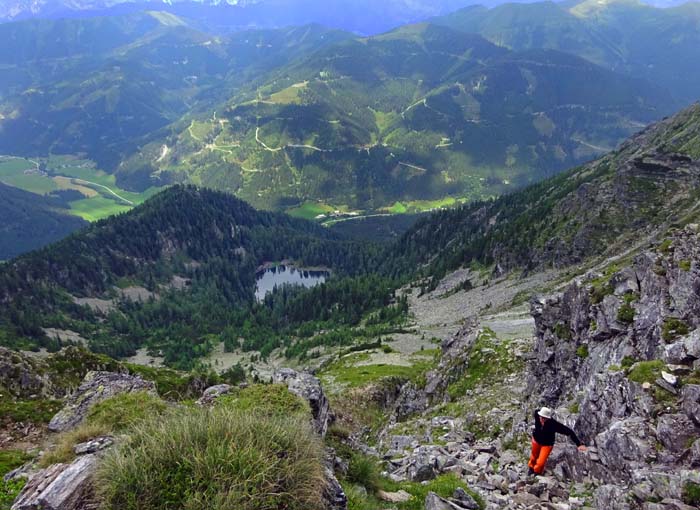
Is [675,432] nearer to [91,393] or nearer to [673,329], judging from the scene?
[673,329]

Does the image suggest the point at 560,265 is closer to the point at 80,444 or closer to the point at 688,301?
the point at 688,301

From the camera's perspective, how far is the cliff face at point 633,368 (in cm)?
1728

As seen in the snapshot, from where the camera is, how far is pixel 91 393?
2683 centimetres

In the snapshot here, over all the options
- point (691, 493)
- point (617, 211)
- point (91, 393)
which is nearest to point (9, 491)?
point (91, 393)

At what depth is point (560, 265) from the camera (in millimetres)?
115688

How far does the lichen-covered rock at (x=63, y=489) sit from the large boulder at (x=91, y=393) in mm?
10575

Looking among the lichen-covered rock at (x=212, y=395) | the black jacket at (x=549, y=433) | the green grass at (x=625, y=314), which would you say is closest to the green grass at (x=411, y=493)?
the black jacket at (x=549, y=433)

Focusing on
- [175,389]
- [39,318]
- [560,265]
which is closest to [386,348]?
[560,265]

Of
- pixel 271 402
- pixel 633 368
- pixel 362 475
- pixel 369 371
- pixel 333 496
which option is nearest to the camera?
pixel 333 496

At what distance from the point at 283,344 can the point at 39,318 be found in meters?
98.1

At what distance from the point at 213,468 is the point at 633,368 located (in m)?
19.7

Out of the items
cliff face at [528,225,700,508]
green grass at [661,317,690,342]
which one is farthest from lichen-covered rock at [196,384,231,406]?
green grass at [661,317,690,342]

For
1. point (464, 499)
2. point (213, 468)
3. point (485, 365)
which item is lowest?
point (485, 365)

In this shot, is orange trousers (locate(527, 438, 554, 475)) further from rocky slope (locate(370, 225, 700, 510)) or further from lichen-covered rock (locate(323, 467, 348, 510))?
lichen-covered rock (locate(323, 467, 348, 510))
